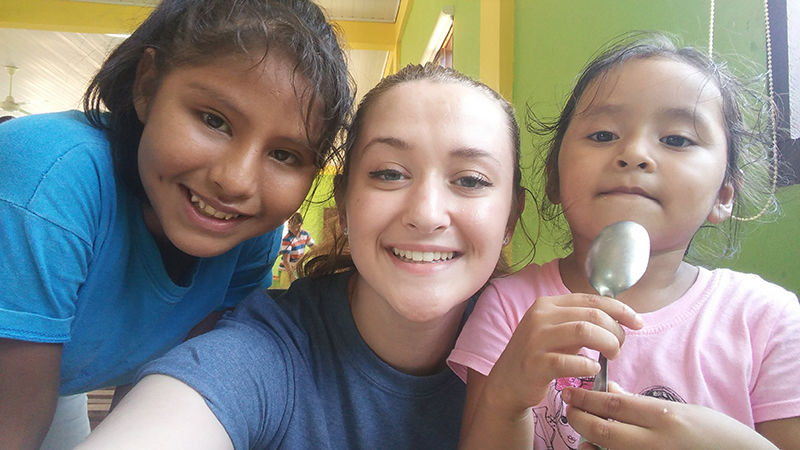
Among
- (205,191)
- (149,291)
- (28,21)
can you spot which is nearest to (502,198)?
(205,191)

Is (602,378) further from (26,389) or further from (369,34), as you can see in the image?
(369,34)

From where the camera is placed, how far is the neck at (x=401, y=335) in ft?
2.25

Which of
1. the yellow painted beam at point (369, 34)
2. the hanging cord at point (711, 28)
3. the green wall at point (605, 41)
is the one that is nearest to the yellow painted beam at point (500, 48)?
the green wall at point (605, 41)

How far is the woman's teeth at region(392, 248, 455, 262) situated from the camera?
1.99ft

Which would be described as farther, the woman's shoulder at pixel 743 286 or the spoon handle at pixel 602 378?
the woman's shoulder at pixel 743 286

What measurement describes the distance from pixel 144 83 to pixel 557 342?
2.26 ft

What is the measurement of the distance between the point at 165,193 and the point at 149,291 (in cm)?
17

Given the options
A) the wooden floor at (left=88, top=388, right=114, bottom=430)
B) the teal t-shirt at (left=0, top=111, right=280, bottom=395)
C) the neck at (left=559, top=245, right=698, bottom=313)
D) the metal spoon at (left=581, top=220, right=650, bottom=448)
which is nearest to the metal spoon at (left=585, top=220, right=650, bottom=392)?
the metal spoon at (left=581, top=220, right=650, bottom=448)

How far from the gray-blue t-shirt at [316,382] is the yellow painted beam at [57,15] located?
4.33 meters

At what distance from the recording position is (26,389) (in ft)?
1.95

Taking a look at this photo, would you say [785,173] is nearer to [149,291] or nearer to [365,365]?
[365,365]

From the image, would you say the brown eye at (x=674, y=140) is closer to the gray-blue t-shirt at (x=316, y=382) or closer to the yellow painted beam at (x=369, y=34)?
the gray-blue t-shirt at (x=316, y=382)

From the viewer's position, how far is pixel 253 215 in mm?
735

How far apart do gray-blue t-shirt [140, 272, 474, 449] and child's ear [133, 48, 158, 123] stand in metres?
0.34
